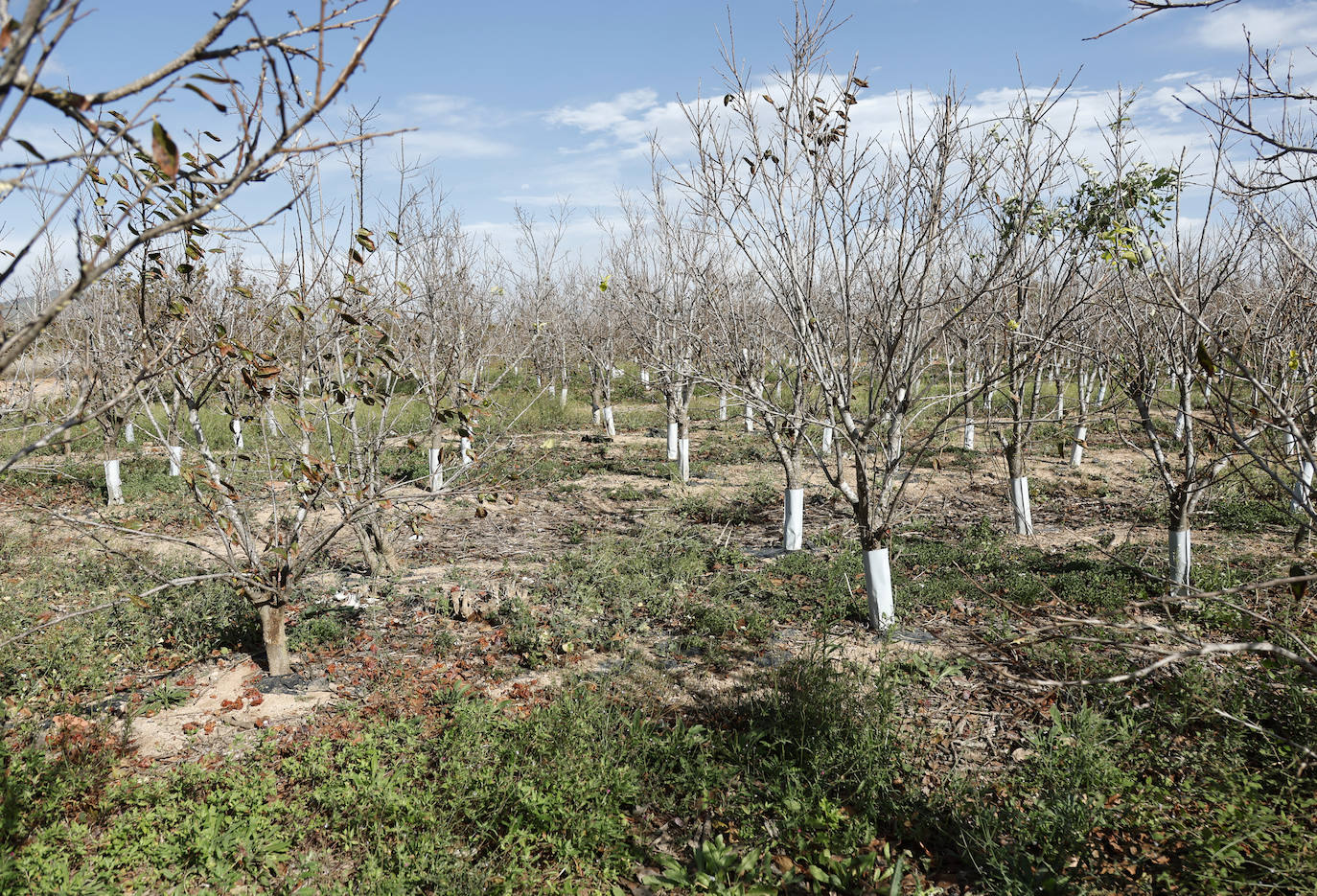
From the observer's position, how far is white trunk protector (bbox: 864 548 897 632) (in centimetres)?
551

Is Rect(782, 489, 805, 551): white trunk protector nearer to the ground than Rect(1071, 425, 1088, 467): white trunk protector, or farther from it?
nearer to the ground

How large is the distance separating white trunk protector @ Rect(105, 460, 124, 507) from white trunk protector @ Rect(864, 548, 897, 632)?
10.7 metres

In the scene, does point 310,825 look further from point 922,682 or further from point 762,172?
point 762,172

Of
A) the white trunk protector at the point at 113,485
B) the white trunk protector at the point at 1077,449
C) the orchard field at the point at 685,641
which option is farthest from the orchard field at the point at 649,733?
the white trunk protector at the point at 1077,449

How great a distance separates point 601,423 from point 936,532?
1240cm

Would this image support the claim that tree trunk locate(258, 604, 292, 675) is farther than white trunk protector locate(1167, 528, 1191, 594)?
No

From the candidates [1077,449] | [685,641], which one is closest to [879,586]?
[685,641]

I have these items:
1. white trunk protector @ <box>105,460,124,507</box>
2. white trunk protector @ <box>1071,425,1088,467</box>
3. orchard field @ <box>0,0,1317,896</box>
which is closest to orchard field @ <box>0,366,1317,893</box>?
orchard field @ <box>0,0,1317,896</box>

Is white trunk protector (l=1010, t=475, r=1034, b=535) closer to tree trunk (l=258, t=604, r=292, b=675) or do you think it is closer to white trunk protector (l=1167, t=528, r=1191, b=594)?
white trunk protector (l=1167, t=528, r=1191, b=594)

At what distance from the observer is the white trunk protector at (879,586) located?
5.51 meters

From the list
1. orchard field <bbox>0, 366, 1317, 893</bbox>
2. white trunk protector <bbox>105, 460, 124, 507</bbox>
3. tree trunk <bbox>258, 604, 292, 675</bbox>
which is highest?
white trunk protector <bbox>105, 460, 124, 507</bbox>

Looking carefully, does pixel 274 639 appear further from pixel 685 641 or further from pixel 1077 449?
pixel 1077 449

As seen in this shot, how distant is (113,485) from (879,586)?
1099 cm

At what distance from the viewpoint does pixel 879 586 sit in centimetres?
557
